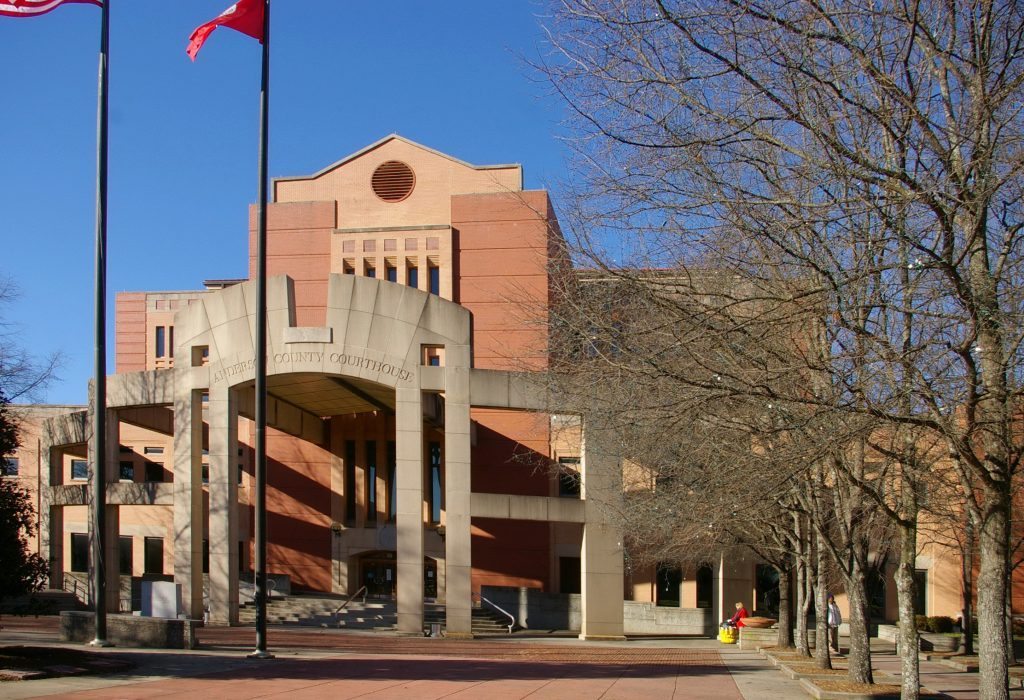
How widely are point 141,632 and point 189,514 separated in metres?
12.1

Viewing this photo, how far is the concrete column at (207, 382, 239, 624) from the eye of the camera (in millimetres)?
34156

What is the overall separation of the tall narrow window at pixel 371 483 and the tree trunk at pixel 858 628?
95.5ft

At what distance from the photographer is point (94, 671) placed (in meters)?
17.3

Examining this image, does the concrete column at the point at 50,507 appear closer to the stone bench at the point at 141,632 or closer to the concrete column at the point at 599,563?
the stone bench at the point at 141,632

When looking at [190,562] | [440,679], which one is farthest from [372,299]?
[440,679]

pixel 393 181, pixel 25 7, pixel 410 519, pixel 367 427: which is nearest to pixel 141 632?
pixel 410 519

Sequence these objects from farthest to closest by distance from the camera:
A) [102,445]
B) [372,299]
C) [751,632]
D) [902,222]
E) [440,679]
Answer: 1. [751,632]
2. [372,299]
3. [102,445]
4. [440,679]
5. [902,222]

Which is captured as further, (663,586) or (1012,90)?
(663,586)

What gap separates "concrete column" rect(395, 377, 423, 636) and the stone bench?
9.73 m

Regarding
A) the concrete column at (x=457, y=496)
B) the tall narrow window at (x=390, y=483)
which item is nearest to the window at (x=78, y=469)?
the tall narrow window at (x=390, y=483)

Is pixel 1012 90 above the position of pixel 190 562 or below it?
above

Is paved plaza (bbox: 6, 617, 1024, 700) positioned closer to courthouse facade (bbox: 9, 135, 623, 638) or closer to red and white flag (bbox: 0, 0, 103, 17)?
courthouse facade (bbox: 9, 135, 623, 638)

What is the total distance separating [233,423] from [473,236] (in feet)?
46.1

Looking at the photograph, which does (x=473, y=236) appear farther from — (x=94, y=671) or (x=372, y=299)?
(x=94, y=671)
